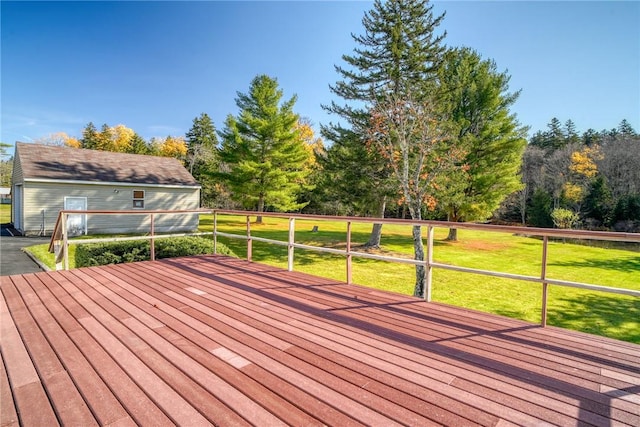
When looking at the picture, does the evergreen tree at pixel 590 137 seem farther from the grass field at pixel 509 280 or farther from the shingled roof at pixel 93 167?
the shingled roof at pixel 93 167

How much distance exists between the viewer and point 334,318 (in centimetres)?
317

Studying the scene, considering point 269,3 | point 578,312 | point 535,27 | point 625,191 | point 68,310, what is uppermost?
point 269,3

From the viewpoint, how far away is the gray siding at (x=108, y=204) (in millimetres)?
14289

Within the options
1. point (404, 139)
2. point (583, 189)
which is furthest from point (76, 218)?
point (583, 189)

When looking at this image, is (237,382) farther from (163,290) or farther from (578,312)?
(578,312)

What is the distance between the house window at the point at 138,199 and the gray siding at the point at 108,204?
0.15 metres

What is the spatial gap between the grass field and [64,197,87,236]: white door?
14.2 ft

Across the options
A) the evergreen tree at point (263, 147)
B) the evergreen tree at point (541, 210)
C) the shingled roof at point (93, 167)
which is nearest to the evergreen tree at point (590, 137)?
the evergreen tree at point (541, 210)

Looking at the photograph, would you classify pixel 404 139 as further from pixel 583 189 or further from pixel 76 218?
pixel 583 189

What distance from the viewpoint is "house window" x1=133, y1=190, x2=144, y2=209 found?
665 inches

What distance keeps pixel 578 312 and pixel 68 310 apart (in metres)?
9.43

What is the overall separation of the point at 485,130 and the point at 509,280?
9155mm

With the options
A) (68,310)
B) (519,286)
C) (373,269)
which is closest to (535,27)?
(519,286)

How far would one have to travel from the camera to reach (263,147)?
20.9 m
